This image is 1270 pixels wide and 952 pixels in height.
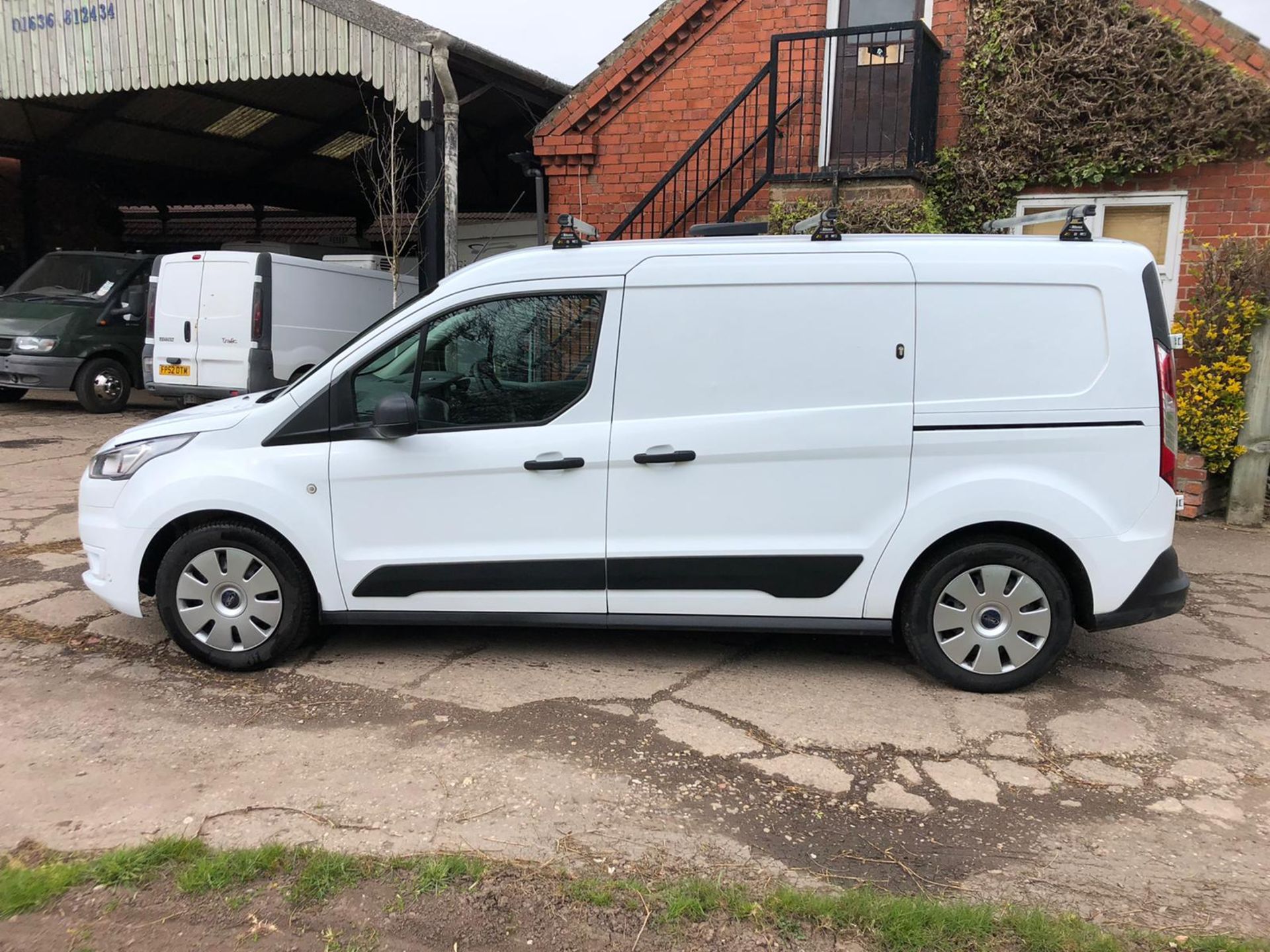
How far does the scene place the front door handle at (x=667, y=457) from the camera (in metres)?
4.02

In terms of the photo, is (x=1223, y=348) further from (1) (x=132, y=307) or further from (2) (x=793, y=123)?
(1) (x=132, y=307)

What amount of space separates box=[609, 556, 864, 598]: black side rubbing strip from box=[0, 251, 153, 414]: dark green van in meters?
10.7

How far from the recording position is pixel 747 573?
4.09m

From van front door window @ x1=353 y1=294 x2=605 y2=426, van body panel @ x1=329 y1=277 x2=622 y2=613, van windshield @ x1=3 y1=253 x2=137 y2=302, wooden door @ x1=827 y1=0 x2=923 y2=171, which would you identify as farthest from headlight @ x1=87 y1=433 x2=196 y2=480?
van windshield @ x1=3 y1=253 x2=137 y2=302

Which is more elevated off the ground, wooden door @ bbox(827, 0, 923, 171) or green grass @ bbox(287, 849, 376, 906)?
wooden door @ bbox(827, 0, 923, 171)

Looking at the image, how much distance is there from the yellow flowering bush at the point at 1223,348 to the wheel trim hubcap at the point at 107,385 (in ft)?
41.5

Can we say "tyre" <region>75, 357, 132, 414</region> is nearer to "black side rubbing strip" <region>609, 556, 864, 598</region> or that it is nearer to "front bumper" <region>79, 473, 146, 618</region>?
"front bumper" <region>79, 473, 146, 618</region>

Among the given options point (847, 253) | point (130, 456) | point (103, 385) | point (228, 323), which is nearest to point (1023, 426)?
point (847, 253)

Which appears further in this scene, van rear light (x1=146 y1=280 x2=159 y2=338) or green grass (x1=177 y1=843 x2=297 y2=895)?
van rear light (x1=146 y1=280 x2=159 y2=338)

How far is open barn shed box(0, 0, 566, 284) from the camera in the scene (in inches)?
420

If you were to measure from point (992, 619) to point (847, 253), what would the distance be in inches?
68.8

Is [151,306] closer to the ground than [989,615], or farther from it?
farther from it

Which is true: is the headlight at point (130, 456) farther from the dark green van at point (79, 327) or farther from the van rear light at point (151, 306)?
the dark green van at point (79, 327)

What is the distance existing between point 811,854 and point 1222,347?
21.9ft
